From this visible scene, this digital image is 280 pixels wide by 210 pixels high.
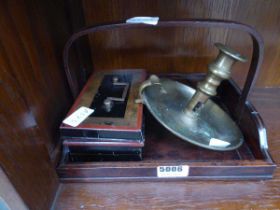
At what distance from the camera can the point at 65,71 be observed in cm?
54

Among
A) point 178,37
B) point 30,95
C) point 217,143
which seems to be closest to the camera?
point 30,95

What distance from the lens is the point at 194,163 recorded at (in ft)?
1.59

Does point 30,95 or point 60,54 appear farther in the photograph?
point 60,54

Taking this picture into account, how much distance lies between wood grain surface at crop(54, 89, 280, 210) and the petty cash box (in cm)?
7

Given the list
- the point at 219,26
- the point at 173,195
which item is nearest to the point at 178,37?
the point at 219,26

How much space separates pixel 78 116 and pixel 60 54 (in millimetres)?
172

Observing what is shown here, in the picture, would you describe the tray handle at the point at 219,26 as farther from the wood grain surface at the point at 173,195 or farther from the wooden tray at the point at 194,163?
the wood grain surface at the point at 173,195

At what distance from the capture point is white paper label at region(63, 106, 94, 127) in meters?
0.49

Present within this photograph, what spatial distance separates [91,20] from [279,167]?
651 mm

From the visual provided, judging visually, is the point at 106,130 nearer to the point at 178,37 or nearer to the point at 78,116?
the point at 78,116

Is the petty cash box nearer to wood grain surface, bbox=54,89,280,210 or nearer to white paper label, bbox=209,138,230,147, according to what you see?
wood grain surface, bbox=54,89,280,210

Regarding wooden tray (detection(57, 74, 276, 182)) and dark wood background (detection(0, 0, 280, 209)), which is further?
wooden tray (detection(57, 74, 276, 182))

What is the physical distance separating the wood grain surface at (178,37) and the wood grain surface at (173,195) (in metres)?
0.42

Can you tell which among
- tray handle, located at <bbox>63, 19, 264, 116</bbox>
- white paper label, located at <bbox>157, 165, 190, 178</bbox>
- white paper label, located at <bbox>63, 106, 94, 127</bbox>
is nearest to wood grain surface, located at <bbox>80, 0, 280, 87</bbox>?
tray handle, located at <bbox>63, 19, 264, 116</bbox>
